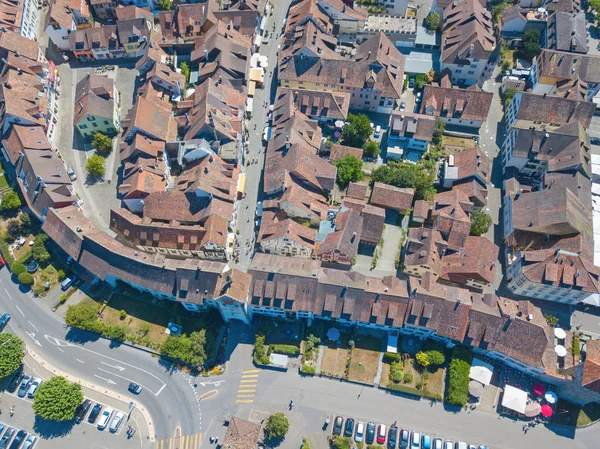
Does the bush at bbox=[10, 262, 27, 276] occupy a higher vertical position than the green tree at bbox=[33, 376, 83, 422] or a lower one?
higher

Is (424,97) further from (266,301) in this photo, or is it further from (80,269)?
(80,269)

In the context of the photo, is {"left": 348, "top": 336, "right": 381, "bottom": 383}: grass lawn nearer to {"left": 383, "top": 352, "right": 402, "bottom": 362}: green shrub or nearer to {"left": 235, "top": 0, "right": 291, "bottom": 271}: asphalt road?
{"left": 383, "top": 352, "right": 402, "bottom": 362}: green shrub

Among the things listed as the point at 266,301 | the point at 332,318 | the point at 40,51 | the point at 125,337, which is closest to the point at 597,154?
the point at 332,318

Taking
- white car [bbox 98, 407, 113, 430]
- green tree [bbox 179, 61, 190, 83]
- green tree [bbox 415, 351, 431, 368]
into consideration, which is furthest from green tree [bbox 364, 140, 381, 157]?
white car [bbox 98, 407, 113, 430]

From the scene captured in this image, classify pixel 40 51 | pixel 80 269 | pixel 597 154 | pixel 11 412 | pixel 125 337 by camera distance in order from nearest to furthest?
pixel 11 412 < pixel 125 337 < pixel 80 269 < pixel 597 154 < pixel 40 51

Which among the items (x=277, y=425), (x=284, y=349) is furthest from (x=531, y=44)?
(x=277, y=425)

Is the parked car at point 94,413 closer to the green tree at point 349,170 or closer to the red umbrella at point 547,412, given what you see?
the green tree at point 349,170

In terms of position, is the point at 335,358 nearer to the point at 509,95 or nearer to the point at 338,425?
the point at 338,425
